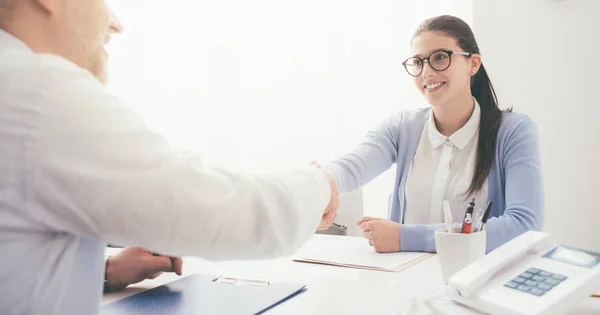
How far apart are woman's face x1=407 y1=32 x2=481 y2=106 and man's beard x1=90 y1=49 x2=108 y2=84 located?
114 cm

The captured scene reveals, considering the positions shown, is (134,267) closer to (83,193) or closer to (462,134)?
(83,193)

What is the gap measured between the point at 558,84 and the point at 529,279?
1947 mm

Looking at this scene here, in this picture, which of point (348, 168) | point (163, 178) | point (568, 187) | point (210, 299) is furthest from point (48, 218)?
point (568, 187)

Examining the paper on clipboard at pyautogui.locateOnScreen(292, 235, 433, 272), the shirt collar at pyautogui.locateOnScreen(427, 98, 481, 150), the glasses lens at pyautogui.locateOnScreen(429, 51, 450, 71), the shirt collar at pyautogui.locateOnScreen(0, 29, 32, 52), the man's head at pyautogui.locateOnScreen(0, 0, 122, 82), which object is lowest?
the paper on clipboard at pyautogui.locateOnScreen(292, 235, 433, 272)

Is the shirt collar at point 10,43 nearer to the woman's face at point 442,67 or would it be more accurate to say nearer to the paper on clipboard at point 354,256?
the paper on clipboard at point 354,256

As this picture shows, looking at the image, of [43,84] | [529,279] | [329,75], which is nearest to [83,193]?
[43,84]

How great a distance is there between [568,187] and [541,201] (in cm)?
113

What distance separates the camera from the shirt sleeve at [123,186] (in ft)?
1.68

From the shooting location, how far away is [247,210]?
1.93 ft

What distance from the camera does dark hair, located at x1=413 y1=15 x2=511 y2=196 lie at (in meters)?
1.58

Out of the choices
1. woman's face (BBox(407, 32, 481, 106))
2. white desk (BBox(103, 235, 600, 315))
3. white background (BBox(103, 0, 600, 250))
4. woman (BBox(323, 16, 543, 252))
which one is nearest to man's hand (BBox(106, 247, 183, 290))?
white desk (BBox(103, 235, 600, 315))

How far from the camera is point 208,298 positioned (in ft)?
2.94

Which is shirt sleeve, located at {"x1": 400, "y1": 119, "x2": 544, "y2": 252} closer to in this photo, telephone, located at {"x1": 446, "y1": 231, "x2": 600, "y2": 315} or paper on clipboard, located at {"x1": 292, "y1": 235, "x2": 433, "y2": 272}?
paper on clipboard, located at {"x1": 292, "y1": 235, "x2": 433, "y2": 272}

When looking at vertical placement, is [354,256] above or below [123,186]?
below
